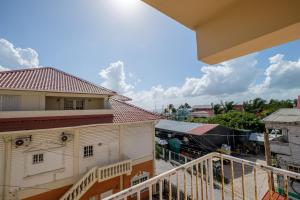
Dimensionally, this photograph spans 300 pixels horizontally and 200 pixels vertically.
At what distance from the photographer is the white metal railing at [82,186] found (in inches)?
360

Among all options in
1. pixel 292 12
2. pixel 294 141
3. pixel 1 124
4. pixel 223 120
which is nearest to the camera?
pixel 292 12

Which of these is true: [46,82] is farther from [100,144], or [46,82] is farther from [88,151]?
[100,144]

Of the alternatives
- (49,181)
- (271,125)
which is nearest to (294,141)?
A: (271,125)

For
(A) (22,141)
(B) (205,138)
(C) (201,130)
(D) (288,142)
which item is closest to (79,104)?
(A) (22,141)

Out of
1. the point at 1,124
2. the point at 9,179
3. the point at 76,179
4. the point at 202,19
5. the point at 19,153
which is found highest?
the point at 202,19

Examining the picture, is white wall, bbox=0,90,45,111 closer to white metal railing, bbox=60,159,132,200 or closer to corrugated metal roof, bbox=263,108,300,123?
white metal railing, bbox=60,159,132,200

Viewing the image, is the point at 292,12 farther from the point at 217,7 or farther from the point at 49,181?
the point at 49,181

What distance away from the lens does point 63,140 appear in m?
9.50

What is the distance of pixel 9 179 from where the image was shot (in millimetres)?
8008

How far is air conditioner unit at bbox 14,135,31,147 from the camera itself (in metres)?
8.22

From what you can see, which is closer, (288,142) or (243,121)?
(288,142)

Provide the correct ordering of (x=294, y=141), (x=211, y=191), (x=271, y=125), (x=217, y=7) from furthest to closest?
(x=271, y=125) < (x=294, y=141) < (x=211, y=191) < (x=217, y=7)

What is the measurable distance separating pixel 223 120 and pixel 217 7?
29.8 m

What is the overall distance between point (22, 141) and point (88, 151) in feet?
11.3
